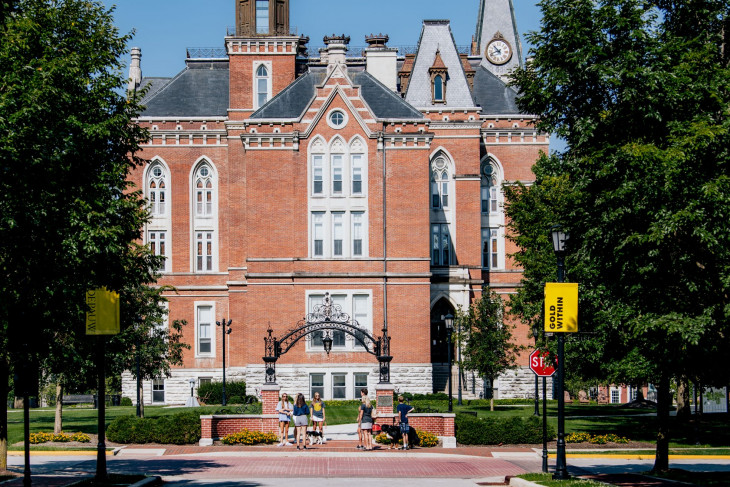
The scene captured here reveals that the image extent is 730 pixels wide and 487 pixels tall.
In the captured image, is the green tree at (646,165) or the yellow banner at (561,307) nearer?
the green tree at (646,165)

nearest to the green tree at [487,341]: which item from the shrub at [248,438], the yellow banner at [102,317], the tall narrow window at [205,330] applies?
the shrub at [248,438]

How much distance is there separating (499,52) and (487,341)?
3036 cm

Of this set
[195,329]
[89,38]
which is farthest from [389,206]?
[89,38]

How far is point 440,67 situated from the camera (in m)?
59.6

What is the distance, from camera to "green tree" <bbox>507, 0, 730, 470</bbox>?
20.1 m

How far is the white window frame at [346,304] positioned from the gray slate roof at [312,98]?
Answer: 31.3ft

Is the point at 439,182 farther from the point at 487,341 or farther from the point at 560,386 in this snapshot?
the point at 560,386

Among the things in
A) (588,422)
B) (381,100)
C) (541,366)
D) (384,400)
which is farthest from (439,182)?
(541,366)

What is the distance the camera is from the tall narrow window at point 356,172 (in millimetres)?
52188

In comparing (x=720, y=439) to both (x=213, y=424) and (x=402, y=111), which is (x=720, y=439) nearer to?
(x=213, y=424)

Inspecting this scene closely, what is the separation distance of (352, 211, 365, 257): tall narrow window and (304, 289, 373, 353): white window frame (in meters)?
2.16

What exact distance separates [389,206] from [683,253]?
105 feet

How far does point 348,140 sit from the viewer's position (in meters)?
52.1

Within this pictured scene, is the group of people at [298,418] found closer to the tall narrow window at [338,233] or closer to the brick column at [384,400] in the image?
the brick column at [384,400]
